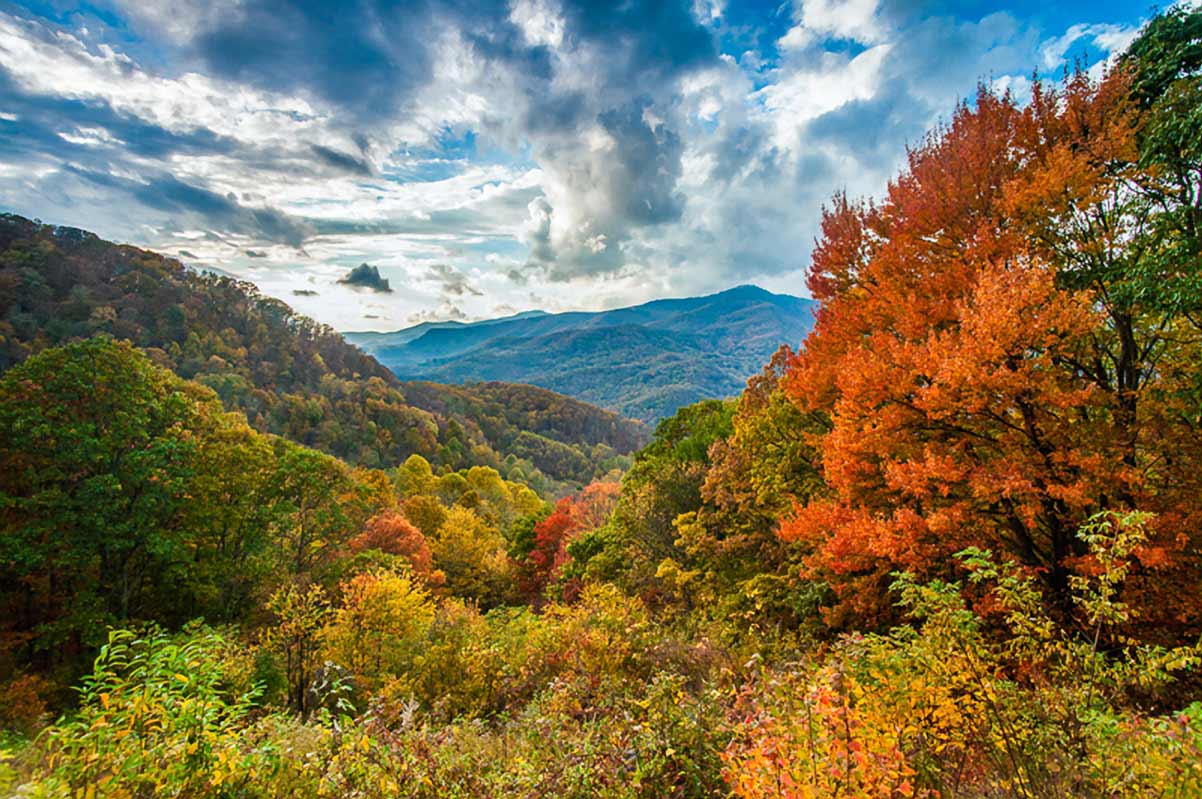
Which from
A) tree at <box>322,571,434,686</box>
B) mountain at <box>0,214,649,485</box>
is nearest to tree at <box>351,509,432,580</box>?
tree at <box>322,571,434,686</box>

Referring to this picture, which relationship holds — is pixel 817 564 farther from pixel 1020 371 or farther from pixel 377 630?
pixel 377 630

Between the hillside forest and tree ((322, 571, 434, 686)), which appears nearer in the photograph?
the hillside forest

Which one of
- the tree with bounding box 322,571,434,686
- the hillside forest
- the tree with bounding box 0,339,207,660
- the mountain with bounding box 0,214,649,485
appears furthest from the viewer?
the mountain with bounding box 0,214,649,485

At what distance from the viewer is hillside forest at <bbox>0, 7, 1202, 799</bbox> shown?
4141mm

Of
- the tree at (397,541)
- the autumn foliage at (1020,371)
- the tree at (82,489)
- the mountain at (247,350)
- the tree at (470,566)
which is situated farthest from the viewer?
the mountain at (247,350)

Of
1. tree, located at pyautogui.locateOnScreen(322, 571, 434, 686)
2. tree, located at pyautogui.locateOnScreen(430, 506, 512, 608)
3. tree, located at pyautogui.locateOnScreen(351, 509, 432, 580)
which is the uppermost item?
tree, located at pyautogui.locateOnScreen(322, 571, 434, 686)

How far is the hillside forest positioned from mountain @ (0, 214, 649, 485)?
63667mm

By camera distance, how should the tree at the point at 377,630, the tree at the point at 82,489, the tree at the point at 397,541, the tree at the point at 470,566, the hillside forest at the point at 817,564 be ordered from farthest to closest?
the tree at the point at 470,566 < the tree at the point at 397,541 < the tree at the point at 377,630 < the tree at the point at 82,489 < the hillside forest at the point at 817,564

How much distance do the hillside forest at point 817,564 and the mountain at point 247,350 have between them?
63.7m

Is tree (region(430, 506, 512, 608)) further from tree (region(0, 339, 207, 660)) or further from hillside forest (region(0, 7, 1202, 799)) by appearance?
tree (region(0, 339, 207, 660))

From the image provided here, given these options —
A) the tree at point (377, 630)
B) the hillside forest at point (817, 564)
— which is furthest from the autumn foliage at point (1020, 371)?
the tree at point (377, 630)

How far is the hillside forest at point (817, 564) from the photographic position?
4.14 metres

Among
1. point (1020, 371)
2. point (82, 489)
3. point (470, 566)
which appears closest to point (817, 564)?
point (1020, 371)

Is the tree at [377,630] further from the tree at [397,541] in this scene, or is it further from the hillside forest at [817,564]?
the tree at [397,541]
